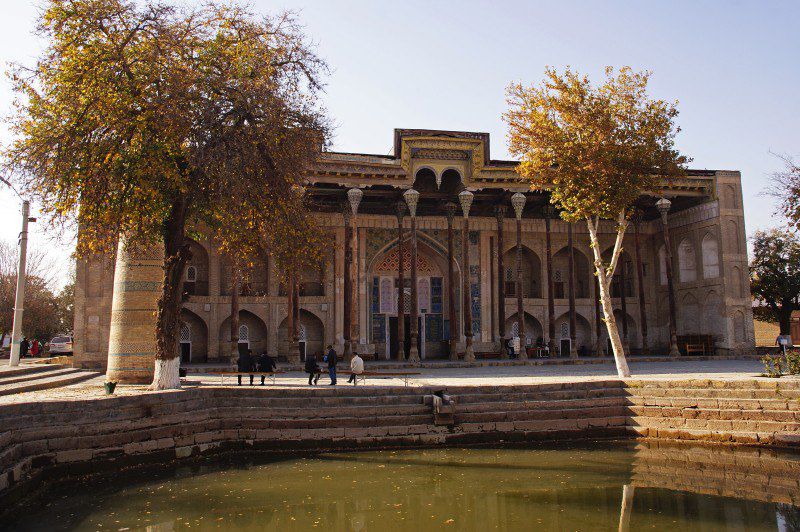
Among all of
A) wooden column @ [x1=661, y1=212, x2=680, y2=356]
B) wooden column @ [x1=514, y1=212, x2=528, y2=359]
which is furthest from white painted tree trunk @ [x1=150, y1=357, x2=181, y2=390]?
wooden column @ [x1=661, y1=212, x2=680, y2=356]

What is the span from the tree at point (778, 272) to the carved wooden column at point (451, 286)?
17.3 metres

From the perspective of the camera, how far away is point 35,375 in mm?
17781

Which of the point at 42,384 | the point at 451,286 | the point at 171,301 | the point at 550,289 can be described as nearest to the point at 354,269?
the point at 451,286

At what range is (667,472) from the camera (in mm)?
10188

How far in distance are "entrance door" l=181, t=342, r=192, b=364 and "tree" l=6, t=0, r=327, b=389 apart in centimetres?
1250

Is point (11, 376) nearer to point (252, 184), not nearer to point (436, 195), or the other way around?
point (252, 184)

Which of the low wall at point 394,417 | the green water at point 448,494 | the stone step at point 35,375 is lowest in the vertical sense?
the green water at point 448,494

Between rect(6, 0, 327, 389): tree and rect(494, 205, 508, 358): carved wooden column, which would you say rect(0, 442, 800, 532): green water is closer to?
rect(6, 0, 327, 389): tree

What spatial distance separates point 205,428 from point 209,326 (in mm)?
13569

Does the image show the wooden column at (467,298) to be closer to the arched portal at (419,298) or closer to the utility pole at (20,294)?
the arched portal at (419,298)

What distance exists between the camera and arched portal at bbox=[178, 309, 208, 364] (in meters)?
25.5

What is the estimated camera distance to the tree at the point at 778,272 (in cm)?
3244

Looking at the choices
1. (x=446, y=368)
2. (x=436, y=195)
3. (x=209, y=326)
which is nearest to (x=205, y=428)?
(x=446, y=368)

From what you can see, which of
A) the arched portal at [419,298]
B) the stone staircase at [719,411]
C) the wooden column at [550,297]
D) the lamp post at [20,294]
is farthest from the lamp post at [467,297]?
the lamp post at [20,294]
